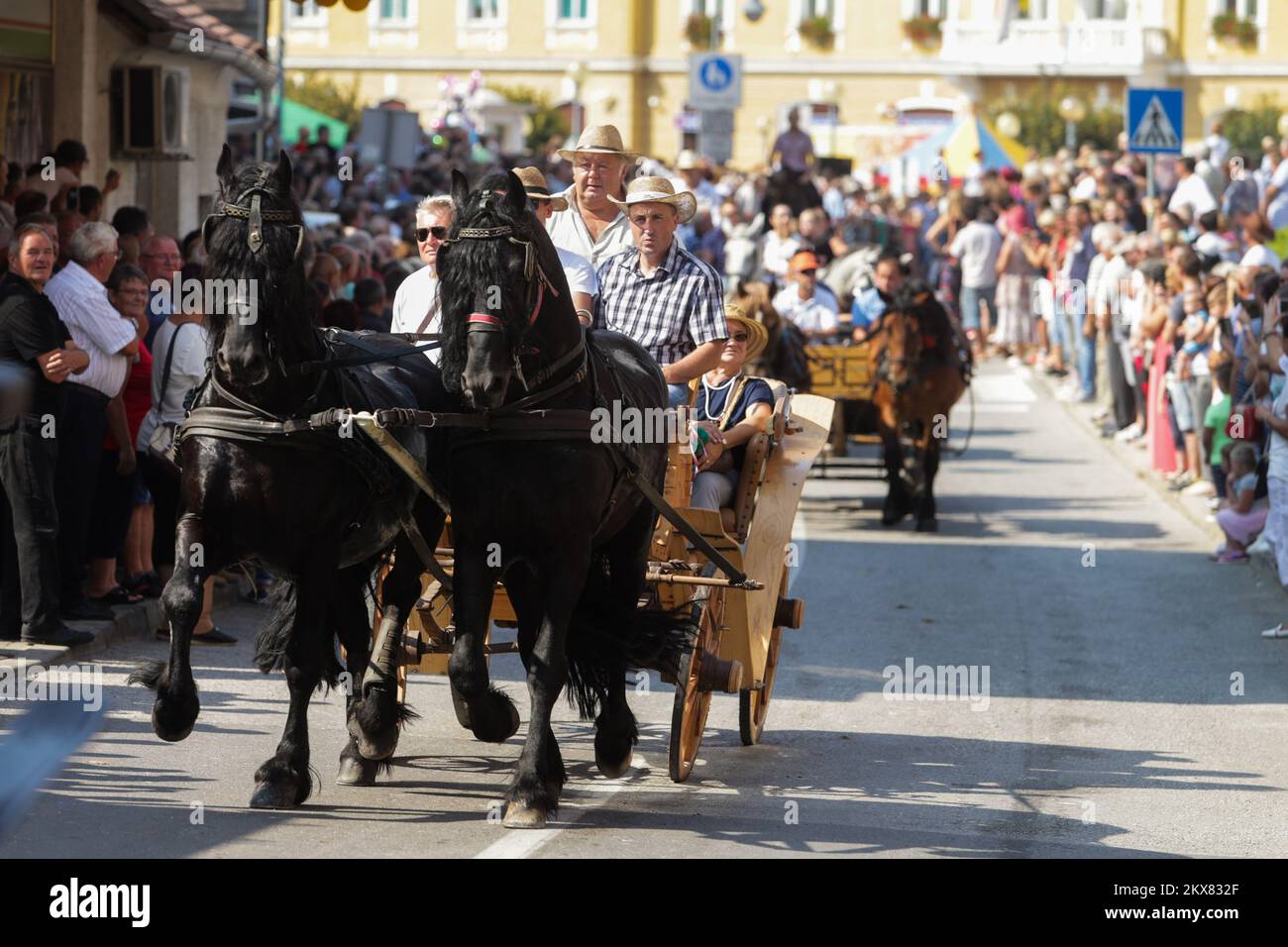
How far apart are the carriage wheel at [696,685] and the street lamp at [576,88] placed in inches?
1520

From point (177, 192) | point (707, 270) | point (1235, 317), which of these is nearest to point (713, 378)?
point (707, 270)

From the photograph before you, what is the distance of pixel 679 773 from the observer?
8469mm

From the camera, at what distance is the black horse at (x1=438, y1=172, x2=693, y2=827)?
7.16 m

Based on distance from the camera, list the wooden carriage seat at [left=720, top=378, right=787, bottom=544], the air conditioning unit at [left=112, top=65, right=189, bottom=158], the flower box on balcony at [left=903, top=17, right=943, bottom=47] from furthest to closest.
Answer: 1. the flower box on balcony at [left=903, top=17, right=943, bottom=47]
2. the air conditioning unit at [left=112, top=65, right=189, bottom=158]
3. the wooden carriage seat at [left=720, top=378, right=787, bottom=544]

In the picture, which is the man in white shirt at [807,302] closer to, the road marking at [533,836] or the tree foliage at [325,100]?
the road marking at [533,836]

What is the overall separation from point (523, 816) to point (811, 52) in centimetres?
7157

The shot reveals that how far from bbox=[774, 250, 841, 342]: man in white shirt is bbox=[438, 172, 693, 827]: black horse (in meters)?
10.7

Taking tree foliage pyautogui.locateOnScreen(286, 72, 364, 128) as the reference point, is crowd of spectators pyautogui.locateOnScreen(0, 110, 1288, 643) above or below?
below

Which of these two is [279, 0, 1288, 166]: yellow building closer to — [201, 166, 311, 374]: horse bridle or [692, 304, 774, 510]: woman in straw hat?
[692, 304, 774, 510]: woman in straw hat

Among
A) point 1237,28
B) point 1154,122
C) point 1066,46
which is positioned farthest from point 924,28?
point 1154,122

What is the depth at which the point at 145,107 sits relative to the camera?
711 inches

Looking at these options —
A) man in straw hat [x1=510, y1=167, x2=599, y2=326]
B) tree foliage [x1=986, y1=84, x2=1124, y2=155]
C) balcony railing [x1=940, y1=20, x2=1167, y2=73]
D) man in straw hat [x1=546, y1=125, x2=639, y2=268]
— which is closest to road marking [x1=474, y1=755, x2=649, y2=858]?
man in straw hat [x1=510, y1=167, x2=599, y2=326]

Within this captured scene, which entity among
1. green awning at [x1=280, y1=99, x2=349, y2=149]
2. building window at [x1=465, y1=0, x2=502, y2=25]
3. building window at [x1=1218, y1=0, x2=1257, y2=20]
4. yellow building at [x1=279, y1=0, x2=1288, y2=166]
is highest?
building window at [x1=1218, y1=0, x2=1257, y2=20]
